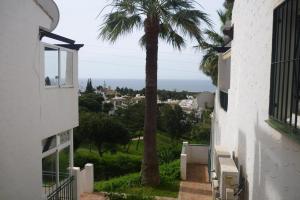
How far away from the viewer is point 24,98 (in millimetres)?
7215

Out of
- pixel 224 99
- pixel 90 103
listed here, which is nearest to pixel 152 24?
pixel 224 99

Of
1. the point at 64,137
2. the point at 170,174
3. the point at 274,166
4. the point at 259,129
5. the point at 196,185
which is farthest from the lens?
the point at 170,174

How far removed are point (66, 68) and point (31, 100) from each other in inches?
123

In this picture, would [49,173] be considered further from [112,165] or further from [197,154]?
[112,165]

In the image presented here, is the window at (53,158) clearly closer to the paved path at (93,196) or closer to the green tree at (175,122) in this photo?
the paved path at (93,196)

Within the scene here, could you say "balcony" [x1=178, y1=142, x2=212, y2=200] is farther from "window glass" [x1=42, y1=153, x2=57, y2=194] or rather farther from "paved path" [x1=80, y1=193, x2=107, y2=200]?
"window glass" [x1=42, y1=153, x2=57, y2=194]

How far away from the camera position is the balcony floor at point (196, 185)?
1378 centimetres

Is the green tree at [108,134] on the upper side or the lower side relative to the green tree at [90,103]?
lower

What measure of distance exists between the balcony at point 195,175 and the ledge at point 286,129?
31.2 ft

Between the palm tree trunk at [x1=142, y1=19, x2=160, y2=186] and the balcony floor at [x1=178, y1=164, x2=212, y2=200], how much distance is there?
1323 millimetres

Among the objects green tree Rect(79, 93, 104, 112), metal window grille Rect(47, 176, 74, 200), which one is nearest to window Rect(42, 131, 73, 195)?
metal window grille Rect(47, 176, 74, 200)

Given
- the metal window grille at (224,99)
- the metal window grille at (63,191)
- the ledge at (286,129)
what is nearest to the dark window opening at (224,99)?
the metal window grille at (224,99)

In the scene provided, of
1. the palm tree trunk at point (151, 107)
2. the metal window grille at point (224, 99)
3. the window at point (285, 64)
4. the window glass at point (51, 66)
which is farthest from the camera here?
the palm tree trunk at point (151, 107)

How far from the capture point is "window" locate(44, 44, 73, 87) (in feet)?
28.8
